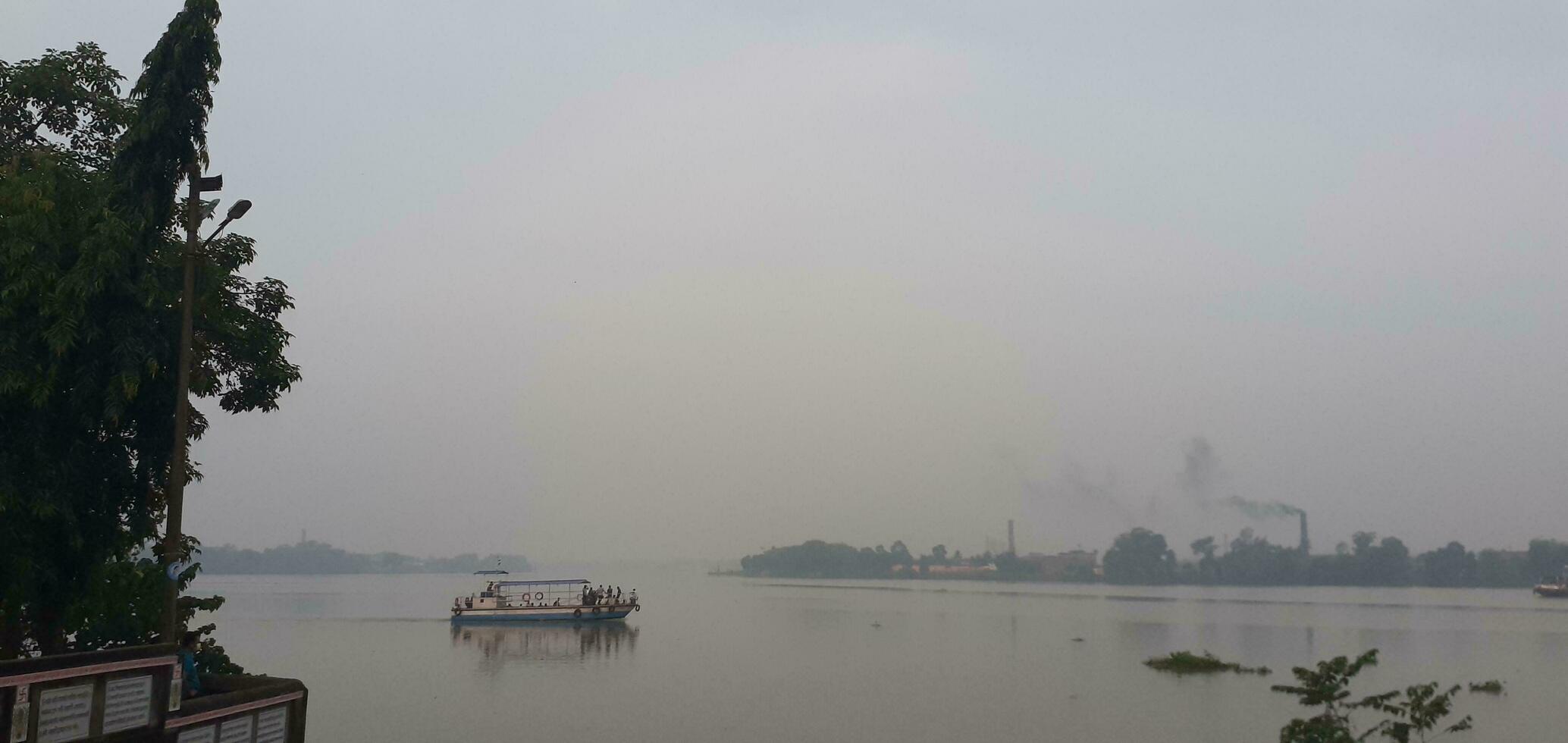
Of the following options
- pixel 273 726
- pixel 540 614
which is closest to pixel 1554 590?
pixel 540 614

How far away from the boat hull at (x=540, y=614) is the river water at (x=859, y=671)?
1.19 meters

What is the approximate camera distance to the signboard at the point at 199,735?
40.9ft

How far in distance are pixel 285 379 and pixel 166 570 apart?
545 cm

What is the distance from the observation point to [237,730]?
13.6 metres

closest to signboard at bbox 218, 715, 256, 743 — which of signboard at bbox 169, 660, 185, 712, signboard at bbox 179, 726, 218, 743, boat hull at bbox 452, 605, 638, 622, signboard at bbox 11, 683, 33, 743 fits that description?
signboard at bbox 179, 726, 218, 743

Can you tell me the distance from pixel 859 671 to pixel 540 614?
35.0 m

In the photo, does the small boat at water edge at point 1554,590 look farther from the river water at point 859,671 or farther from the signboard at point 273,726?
the signboard at point 273,726

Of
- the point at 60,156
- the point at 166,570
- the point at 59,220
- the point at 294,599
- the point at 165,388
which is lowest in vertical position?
the point at 294,599

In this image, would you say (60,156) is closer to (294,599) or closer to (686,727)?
(686,727)

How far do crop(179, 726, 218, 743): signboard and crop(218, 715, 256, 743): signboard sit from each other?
0.49ft

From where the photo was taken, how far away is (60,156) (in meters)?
17.3

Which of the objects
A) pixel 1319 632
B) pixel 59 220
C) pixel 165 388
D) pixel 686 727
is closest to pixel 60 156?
pixel 59 220

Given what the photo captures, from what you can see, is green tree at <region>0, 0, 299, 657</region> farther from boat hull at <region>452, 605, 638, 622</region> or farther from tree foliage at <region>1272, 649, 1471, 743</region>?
boat hull at <region>452, 605, 638, 622</region>

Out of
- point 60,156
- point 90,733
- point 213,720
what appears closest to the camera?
point 90,733
